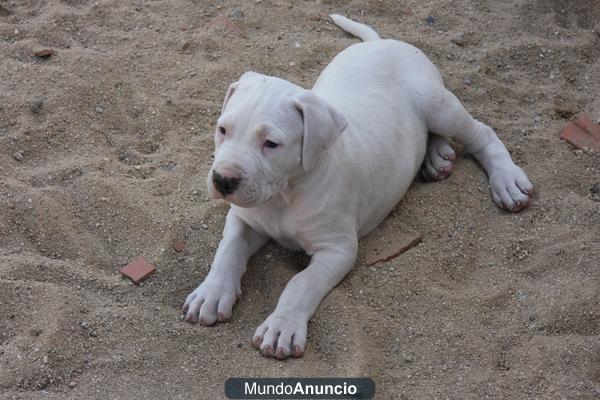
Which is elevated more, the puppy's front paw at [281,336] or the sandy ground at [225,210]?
the puppy's front paw at [281,336]

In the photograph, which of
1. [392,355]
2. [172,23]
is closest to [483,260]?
[392,355]

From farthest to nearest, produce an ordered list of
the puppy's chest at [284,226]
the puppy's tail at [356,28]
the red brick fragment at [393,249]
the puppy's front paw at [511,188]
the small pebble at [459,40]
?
the small pebble at [459,40], the puppy's tail at [356,28], the puppy's front paw at [511,188], the red brick fragment at [393,249], the puppy's chest at [284,226]

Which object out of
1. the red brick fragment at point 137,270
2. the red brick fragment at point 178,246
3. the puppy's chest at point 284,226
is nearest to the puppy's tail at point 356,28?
the puppy's chest at point 284,226

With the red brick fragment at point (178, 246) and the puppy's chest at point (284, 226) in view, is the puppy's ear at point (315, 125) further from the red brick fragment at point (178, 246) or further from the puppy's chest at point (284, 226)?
the red brick fragment at point (178, 246)

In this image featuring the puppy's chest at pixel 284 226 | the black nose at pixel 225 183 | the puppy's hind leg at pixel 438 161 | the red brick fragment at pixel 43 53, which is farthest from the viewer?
the red brick fragment at pixel 43 53

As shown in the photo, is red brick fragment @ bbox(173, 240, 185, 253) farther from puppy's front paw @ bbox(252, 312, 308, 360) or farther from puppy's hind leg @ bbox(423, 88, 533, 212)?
puppy's hind leg @ bbox(423, 88, 533, 212)

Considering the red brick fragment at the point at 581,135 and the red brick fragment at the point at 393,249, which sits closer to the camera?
the red brick fragment at the point at 393,249

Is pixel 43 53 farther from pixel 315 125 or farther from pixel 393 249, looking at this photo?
pixel 393 249
